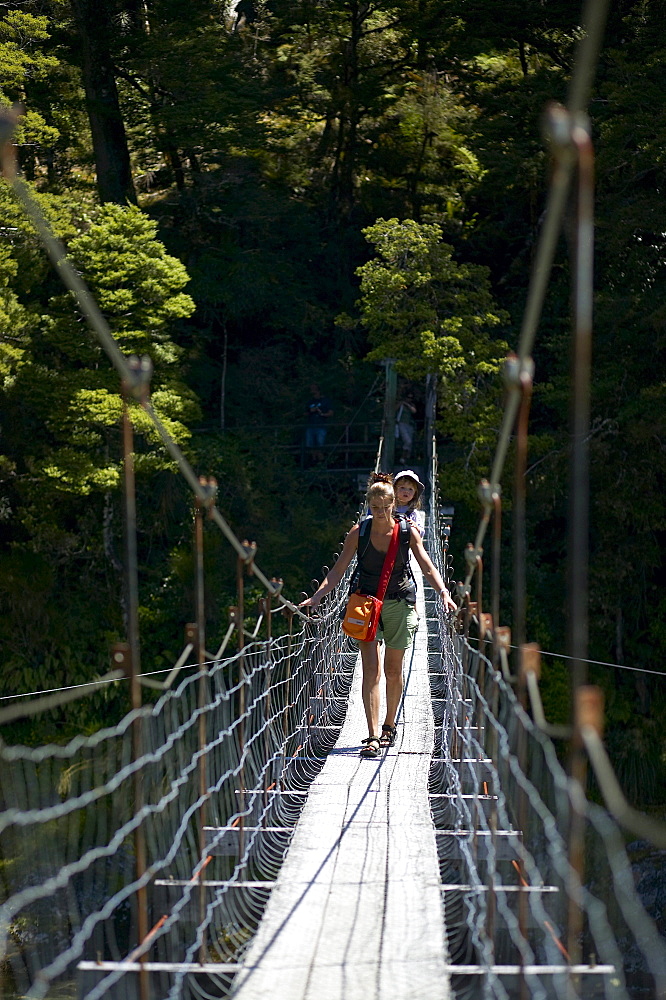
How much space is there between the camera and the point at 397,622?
3.55 m

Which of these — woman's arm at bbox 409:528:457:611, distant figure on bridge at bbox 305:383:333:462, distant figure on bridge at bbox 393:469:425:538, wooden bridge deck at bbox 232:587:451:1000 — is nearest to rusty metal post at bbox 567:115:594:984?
wooden bridge deck at bbox 232:587:451:1000

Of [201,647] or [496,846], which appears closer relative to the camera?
[201,647]

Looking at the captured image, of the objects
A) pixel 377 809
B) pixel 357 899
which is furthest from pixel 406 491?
pixel 357 899

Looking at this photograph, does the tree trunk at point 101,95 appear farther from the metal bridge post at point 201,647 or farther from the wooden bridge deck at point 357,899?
the metal bridge post at point 201,647

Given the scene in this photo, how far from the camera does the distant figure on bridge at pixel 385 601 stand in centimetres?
345

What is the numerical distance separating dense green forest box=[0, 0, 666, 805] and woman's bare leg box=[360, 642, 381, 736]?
615 centimetres

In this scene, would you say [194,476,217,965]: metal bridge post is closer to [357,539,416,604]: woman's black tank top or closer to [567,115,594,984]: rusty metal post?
→ [567,115,594,984]: rusty metal post

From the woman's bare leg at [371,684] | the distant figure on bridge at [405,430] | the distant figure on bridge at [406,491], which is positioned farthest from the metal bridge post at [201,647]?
the distant figure on bridge at [405,430]

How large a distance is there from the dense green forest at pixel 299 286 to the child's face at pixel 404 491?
5.30 meters

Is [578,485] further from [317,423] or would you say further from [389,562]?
[317,423]

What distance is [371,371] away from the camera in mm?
13023

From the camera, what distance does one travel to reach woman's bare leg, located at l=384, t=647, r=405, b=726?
3.56 meters

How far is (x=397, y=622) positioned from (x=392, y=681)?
0.18 metres

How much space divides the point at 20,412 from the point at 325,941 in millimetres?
9116
